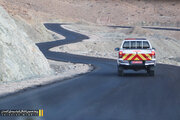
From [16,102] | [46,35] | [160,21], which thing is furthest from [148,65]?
[160,21]

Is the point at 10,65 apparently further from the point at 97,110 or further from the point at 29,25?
the point at 29,25

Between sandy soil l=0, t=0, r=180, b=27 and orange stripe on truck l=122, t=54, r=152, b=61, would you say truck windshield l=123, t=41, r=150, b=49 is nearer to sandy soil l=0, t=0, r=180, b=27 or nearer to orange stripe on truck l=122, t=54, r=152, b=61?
orange stripe on truck l=122, t=54, r=152, b=61

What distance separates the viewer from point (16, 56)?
24.8 m

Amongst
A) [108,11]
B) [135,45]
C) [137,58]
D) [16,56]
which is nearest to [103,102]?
[137,58]

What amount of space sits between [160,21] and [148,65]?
112698mm

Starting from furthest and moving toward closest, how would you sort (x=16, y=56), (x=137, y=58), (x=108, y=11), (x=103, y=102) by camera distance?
(x=108, y=11) → (x=16, y=56) → (x=137, y=58) → (x=103, y=102)

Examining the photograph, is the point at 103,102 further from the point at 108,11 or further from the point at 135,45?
the point at 108,11

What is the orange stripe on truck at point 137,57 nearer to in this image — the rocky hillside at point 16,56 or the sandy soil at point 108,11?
the rocky hillside at point 16,56

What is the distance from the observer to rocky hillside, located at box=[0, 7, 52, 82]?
75.0ft

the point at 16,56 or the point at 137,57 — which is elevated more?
the point at 16,56

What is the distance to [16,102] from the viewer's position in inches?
520

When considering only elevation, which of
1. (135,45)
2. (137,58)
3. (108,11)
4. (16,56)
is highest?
(135,45)

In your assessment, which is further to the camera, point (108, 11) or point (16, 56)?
point (108, 11)

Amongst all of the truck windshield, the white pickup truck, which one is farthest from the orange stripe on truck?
the truck windshield
